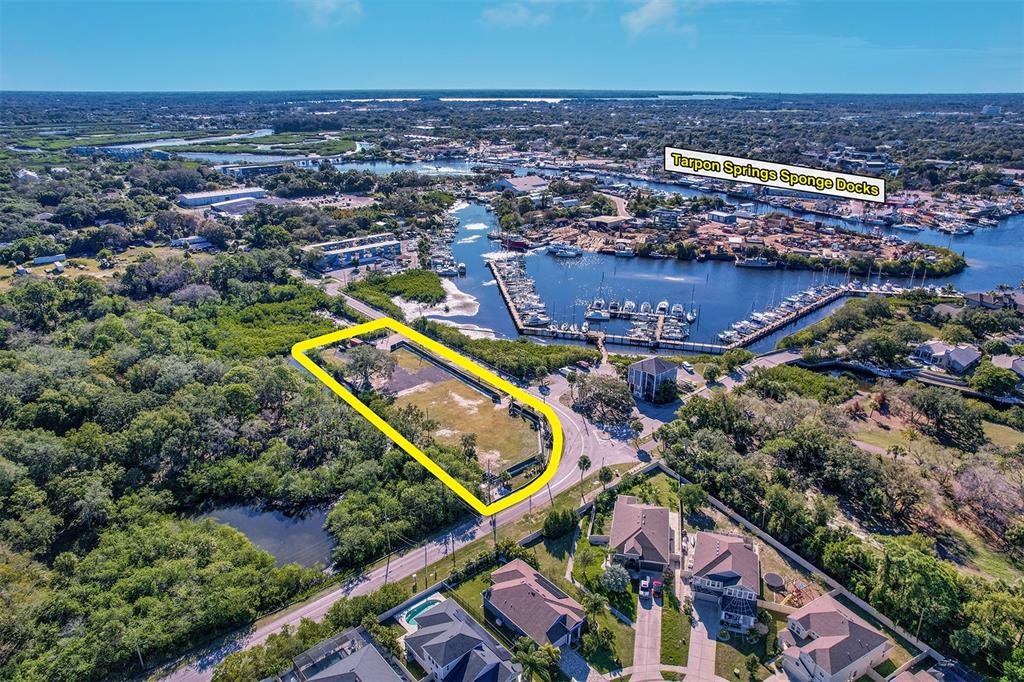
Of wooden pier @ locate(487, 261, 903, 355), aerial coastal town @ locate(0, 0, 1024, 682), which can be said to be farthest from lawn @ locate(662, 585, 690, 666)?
wooden pier @ locate(487, 261, 903, 355)

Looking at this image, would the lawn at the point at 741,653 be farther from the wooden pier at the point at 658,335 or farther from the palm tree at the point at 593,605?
the wooden pier at the point at 658,335

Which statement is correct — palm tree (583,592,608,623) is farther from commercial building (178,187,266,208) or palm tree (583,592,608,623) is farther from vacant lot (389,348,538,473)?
commercial building (178,187,266,208)

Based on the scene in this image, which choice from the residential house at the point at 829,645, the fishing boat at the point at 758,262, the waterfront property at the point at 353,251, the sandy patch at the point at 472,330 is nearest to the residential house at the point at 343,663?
the residential house at the point at 829,645

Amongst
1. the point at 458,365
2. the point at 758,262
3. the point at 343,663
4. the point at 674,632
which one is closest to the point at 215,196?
the point at 458,365

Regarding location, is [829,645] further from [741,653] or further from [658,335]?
[658,335]

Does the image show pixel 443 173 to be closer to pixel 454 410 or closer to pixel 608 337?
pixel 608 337

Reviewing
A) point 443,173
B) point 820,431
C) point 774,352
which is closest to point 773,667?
point 820,431

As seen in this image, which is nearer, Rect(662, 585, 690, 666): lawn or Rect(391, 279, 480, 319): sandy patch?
Rect(662, 585, 690, 666): lawn
